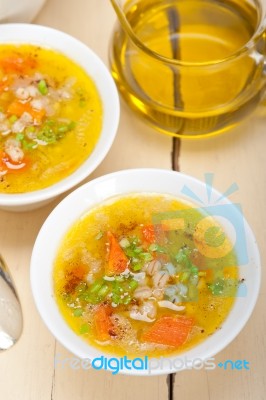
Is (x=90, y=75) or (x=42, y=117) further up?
(x=90, y=75)

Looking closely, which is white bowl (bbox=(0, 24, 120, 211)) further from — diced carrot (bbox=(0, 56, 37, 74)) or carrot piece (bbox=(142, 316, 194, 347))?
carrot piece (bbox=(142, 316, 194, 347))

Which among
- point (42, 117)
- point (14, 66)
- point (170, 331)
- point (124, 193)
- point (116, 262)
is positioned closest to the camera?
point (170, 331)

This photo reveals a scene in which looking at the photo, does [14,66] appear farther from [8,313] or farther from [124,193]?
[8,313]


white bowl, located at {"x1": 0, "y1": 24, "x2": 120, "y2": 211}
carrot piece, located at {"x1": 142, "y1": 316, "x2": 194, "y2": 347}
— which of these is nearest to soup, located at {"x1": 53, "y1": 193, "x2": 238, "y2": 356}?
carrot piece, located at {"x1": 142, "y1": 316, "x2": 194, "y2": 347}

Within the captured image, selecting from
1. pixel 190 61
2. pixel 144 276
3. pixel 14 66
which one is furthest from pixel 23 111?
pixel 144 276

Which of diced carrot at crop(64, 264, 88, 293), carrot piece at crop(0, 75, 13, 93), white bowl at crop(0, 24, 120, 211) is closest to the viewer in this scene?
diced carrot at crop(64, 264, 88, 293)

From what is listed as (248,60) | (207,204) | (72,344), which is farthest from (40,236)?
(248,60)

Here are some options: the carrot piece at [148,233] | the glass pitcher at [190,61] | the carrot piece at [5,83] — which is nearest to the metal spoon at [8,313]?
the carrot piece at [148,233]
